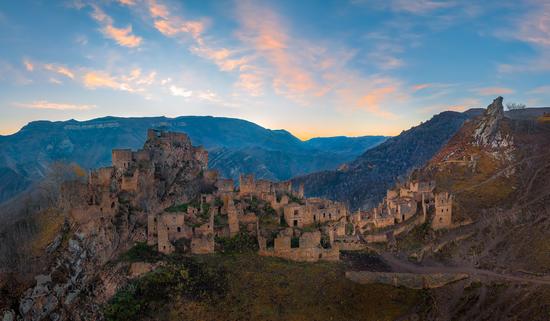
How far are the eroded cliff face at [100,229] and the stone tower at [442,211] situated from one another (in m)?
45.6

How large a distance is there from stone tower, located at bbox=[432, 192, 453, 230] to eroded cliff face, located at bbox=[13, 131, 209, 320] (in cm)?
4559

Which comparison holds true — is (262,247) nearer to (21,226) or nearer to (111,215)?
(111,215)

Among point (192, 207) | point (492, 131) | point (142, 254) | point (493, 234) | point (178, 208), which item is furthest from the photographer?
point (492, 131)

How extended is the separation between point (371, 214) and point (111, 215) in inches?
1803

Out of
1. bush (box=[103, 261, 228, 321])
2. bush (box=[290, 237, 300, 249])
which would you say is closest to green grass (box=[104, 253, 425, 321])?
bush (box=[103, 261, 228, 321])

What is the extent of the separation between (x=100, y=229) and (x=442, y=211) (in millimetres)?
59832

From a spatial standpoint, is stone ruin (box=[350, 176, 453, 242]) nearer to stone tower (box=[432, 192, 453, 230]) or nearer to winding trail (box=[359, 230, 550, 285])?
stone tower (box=[432, 192, 453, 230])

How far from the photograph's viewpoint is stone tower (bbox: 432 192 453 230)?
7606cm

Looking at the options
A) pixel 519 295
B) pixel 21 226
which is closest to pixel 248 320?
pixel 519 295

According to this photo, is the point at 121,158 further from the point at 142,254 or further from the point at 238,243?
the point at 238,243

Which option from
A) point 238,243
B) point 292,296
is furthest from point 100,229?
point 292,296

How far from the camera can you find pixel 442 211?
76.9 m

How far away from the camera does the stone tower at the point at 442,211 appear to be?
7606 cm

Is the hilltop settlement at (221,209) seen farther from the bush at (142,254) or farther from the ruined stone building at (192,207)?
the bush at (142,254)
